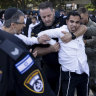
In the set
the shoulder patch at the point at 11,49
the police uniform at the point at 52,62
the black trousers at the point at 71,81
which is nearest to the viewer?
the shoulder patch at the point at 11,49

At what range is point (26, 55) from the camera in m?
1.01

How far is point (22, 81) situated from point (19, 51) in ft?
0.53

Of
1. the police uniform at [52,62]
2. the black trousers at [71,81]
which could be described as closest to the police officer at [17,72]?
the black trousers at [71,81]

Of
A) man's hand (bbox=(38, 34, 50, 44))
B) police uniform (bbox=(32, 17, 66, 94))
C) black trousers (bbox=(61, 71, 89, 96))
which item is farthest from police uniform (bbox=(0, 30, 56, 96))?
police uniform (bbox=(32, 17, 66, 94))

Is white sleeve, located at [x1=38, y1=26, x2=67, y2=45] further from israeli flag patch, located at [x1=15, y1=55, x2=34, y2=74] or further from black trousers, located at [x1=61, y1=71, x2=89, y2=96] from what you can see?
israeli flag patch, located at [x1=15, y1=55, x2=34, y2=74]

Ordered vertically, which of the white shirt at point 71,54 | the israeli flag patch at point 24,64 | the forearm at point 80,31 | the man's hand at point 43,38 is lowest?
the white shirt at point 71,54

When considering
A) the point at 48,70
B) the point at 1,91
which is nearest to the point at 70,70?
the point at 48,70

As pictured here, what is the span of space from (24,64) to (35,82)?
0.42ft

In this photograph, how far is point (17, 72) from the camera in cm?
97

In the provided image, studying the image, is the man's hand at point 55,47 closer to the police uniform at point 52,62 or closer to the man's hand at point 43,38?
the man's hand at point 43,38

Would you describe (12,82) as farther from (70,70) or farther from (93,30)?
(93,30)

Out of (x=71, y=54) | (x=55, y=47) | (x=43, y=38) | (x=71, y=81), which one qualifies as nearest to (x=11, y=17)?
(x=43, y=38)

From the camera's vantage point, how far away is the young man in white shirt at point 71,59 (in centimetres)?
221

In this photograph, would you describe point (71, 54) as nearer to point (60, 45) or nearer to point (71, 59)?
point (71, 59)
